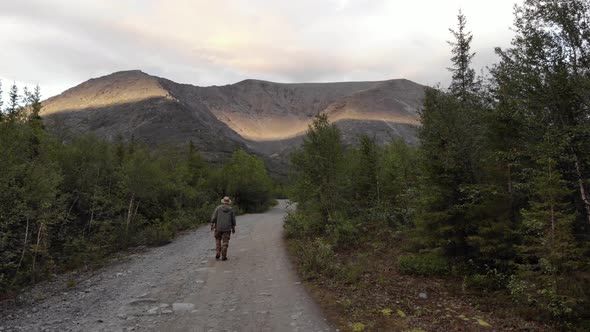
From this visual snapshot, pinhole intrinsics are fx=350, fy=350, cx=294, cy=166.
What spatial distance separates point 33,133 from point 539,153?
19.7 meters

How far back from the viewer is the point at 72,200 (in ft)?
65.7

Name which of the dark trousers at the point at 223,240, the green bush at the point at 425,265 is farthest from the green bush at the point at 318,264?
the dark trousers at the point at 223,240

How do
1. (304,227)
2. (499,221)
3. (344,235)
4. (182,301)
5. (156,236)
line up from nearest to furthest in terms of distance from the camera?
(182,301) < (499,221) < (344,235) < (304,227) < (156,236)

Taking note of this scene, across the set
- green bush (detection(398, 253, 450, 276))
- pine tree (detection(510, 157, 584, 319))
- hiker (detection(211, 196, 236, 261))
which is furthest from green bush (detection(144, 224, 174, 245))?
pine tree (detection(510, 157, 584, 319))

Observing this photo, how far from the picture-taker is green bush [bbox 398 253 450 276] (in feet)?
37.0

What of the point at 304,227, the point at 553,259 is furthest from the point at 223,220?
the point at 553,259

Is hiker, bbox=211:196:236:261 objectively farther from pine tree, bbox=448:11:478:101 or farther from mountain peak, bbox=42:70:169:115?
mountain peak, bbox=42:70:169:115

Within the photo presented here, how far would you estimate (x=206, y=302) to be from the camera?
27.9ft

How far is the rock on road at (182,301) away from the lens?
720 cm

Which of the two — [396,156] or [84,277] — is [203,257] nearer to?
[84,277]

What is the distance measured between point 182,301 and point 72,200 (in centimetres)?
1521

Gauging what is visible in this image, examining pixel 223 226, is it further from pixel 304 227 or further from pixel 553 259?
pixel 553 259

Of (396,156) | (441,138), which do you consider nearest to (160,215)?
(396,156)

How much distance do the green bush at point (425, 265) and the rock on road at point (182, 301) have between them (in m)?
3.79
